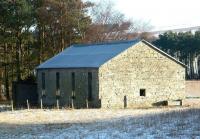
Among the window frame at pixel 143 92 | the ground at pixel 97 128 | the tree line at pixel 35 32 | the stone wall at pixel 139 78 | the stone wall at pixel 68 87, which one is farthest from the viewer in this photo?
the tree line at pixel 35 32

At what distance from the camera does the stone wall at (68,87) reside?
4644cm

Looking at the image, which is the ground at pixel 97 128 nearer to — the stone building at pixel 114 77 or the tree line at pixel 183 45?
the stone building at pixel 114 77

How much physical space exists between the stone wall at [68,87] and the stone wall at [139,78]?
35.8 inches

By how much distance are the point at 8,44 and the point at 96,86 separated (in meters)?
25.3

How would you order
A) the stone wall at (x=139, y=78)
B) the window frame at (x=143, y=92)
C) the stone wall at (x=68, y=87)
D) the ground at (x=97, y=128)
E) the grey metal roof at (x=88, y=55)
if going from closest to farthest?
the ground at (x=97, y=128), the stone wall at (x=139, y=78), the stone wall at (x=68, y=87), the grey metal roof at (x=88, y=55), the window frame at (x=143, y=92)

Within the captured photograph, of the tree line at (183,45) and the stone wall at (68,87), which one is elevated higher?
the tree line at (183,45)

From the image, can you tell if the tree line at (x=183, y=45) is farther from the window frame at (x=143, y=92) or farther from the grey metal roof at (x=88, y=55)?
the window frame at (x=143, y=92)

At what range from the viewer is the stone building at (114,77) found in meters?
46.3

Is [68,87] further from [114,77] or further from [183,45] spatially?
[183,45]

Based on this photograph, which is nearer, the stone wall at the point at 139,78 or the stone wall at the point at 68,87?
the stone wall at the point at 139,78

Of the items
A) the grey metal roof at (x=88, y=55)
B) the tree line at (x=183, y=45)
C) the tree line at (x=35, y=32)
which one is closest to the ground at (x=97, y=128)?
the grey metal roof at (x=88, y=55)

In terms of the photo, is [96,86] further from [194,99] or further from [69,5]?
[69,5]

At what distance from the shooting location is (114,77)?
46812 millimetres

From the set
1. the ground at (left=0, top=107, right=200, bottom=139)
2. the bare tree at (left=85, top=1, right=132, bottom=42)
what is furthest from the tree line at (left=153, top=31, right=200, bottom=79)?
the ground at (left=0, top=107, right=200, bottom=139)
